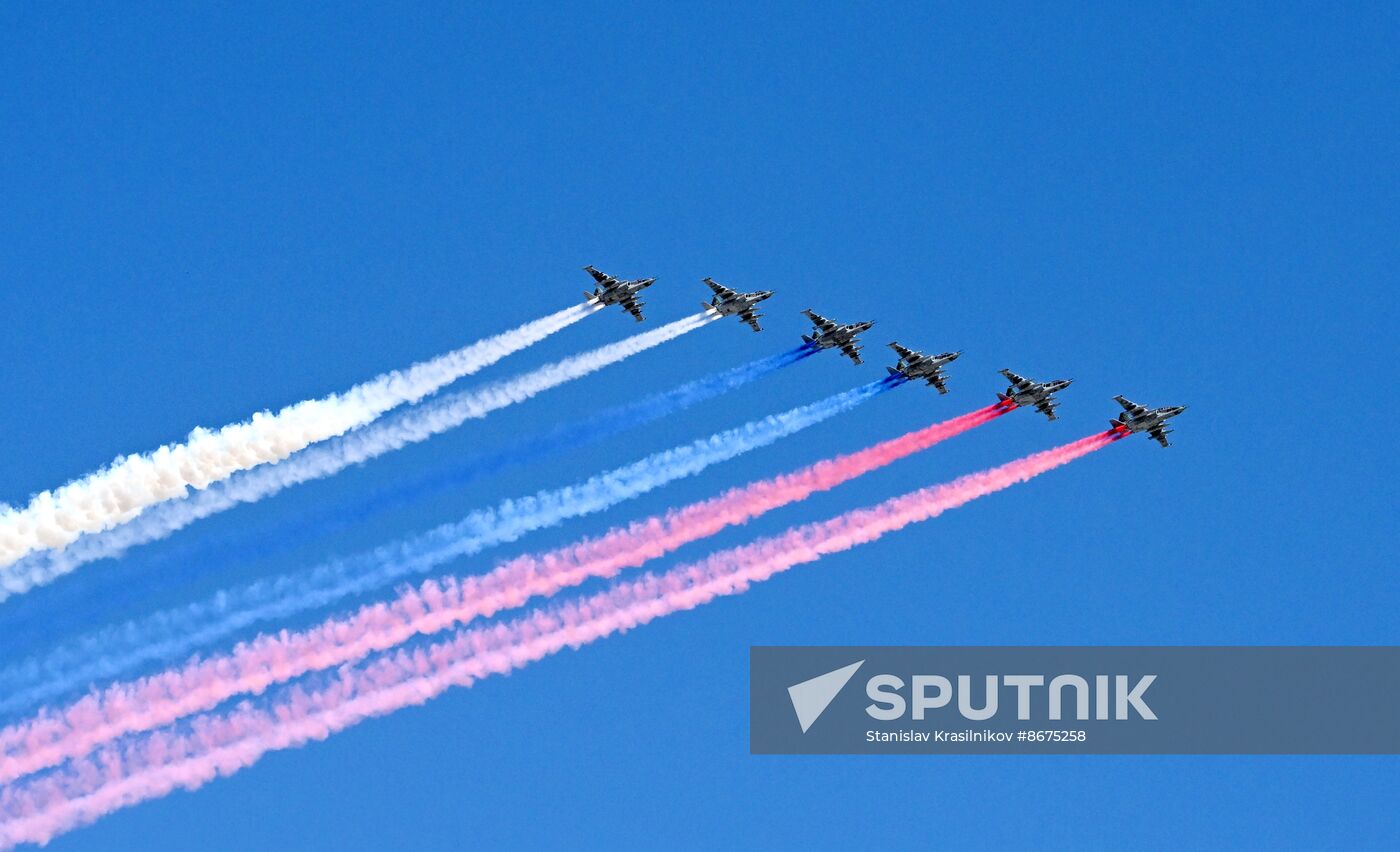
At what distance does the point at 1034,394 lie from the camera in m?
107

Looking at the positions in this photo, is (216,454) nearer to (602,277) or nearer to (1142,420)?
(602,277)

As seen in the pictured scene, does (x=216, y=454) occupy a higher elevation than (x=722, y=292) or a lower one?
lower

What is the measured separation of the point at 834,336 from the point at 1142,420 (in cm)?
1310

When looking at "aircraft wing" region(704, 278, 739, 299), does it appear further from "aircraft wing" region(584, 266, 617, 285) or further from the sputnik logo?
the sputnik logo

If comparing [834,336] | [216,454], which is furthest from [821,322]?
[216,454]

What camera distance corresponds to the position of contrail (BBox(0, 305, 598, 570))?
294 ft

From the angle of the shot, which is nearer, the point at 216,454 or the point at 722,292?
the point at 216,454

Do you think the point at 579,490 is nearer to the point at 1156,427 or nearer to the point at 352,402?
the point at 352,402

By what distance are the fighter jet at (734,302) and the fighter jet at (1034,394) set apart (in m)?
10.7

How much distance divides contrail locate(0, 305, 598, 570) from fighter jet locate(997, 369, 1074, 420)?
718 inches

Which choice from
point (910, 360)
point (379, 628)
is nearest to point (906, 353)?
point (910, 360)

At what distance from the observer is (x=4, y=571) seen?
8800 cm

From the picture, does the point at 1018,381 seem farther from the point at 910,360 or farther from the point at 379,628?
the point at 379,628

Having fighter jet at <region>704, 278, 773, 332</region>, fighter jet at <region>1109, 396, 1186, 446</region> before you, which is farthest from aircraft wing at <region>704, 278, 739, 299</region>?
fighter jet at <region>1109, 396, 1186, 446</region>
